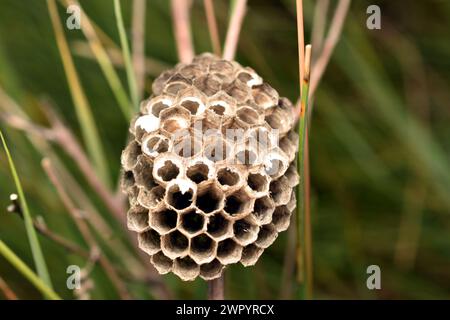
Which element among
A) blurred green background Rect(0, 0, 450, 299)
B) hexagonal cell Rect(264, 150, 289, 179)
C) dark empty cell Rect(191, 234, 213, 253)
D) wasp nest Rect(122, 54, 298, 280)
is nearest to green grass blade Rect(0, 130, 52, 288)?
wasp nest Rect(122, 54, 298, 280)

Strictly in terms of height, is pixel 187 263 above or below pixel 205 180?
below

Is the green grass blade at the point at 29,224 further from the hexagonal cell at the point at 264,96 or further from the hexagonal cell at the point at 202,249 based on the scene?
the hexagonal cell at the point at 264,96

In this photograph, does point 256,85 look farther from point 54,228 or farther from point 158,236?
point 54,228

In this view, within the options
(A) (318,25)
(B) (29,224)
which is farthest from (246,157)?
(A) (318,25)

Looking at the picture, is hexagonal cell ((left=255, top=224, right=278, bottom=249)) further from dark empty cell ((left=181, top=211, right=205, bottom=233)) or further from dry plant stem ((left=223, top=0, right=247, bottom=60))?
dry plant stem ((left=223, top=0, right=247, bottom=60))

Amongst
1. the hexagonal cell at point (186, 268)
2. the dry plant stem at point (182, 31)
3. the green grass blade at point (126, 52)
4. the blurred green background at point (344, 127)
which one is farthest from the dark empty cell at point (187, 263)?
the blurred green background at point (344, 127)

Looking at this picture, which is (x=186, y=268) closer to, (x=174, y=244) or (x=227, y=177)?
(x=174, y=244)
